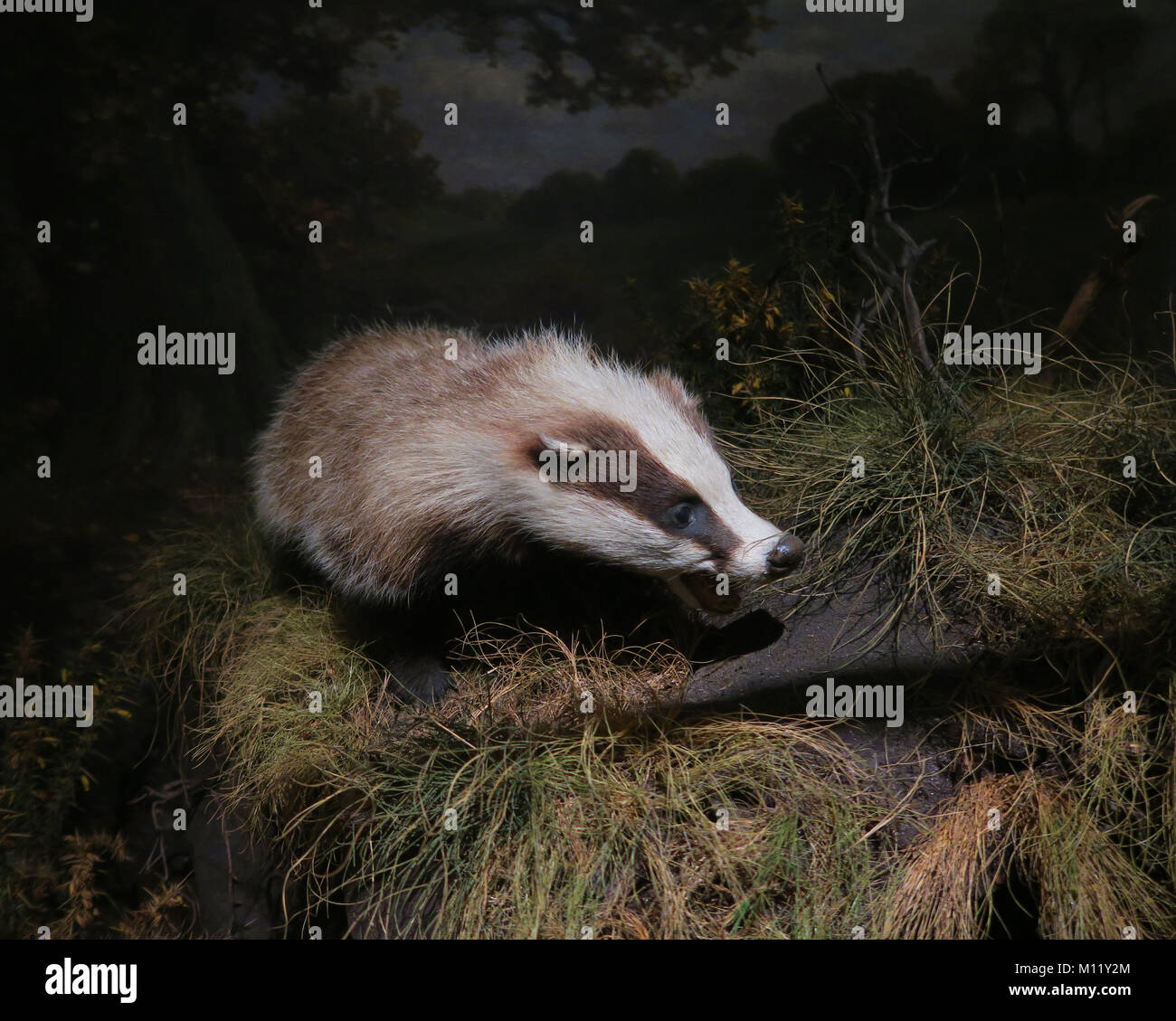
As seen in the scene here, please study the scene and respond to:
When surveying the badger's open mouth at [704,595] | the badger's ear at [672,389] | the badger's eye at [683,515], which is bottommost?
the badger's open mouth at [704,595]

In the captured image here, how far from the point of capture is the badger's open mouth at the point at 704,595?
1.75 m

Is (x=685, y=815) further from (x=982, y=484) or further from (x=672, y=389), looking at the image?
(x=982, y=484)

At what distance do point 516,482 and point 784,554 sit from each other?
529 millimetres

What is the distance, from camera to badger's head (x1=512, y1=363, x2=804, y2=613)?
160 cm

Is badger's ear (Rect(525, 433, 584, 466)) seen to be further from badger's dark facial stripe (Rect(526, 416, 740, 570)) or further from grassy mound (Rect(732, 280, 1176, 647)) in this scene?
grassy mound (Rect(732, 280, 1176, 647))

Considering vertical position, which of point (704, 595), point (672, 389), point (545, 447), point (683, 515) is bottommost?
point (704, 595)

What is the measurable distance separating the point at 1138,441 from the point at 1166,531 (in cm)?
27

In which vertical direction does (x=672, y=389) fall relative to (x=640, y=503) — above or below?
above

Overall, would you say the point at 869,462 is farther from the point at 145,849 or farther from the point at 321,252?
the point at 145,849

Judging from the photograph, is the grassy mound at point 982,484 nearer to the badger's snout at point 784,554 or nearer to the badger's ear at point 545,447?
the badger's snout at point 784,554

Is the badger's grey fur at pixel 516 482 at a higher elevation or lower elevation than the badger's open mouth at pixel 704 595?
higher

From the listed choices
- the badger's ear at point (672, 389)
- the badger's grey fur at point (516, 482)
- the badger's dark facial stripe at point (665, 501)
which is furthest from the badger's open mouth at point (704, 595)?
the badger's ear at point (672, 389)

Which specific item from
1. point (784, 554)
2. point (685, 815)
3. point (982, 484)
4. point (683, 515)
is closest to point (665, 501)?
point (683, 515)

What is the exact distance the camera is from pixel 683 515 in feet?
5.31
